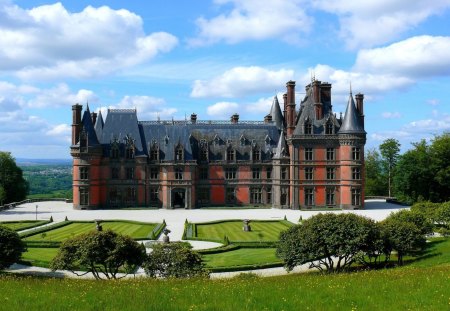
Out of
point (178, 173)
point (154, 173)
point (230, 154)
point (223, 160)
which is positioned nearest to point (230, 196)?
point (223, 160)

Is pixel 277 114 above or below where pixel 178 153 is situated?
above

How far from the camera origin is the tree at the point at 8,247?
1208 inches

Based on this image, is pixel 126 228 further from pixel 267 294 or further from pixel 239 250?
pixel 267 294

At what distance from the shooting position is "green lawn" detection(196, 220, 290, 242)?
154 ft

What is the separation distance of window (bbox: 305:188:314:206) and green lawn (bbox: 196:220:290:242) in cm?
1938

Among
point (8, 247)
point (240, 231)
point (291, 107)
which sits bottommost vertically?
point (240, 231)

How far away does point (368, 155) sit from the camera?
112 metres

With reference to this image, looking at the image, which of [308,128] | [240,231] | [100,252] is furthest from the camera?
[308,128]

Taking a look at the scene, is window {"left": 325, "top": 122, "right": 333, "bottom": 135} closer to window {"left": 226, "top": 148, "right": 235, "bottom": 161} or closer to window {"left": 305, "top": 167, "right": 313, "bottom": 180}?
window {"left": 305, "top": 167, "right": 313, "bottom": 180}

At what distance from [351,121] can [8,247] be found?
185ft

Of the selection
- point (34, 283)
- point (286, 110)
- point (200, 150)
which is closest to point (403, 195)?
point (286, 110)

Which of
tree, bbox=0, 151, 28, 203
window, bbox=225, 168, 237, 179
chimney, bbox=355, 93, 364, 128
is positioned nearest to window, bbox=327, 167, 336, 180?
chimney, bbox=355, 93, 364, 128

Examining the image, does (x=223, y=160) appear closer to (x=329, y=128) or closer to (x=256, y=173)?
(x=256, y=173)

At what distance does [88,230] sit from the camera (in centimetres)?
5131
